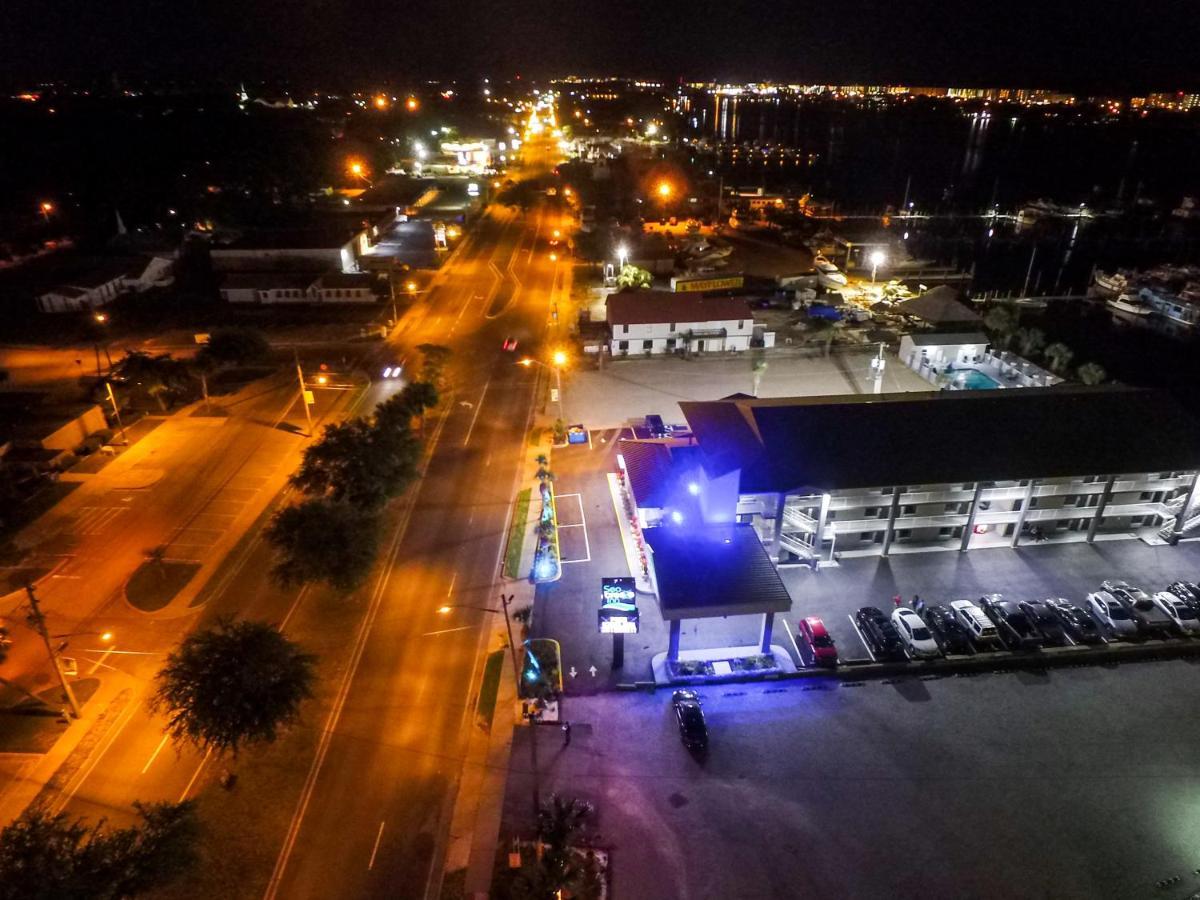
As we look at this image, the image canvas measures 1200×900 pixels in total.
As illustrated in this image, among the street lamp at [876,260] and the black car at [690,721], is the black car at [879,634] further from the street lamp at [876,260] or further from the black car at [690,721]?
the street lamp at [876,260]

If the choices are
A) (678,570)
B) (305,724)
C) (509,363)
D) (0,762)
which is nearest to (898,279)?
(509,363)

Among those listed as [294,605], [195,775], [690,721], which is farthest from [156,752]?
[690,721]

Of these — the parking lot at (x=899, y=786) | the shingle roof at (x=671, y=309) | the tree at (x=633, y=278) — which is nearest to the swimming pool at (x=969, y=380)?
the shingle roof at (x=671, y=309)

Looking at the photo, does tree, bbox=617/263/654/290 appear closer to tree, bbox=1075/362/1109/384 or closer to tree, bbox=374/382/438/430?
tree, bbox=374/382/438/430

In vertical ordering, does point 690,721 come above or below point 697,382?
below

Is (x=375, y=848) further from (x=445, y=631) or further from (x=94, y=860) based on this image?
(x=445, y=631)

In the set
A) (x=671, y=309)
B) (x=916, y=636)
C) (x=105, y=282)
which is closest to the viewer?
(x=916, y=636)
